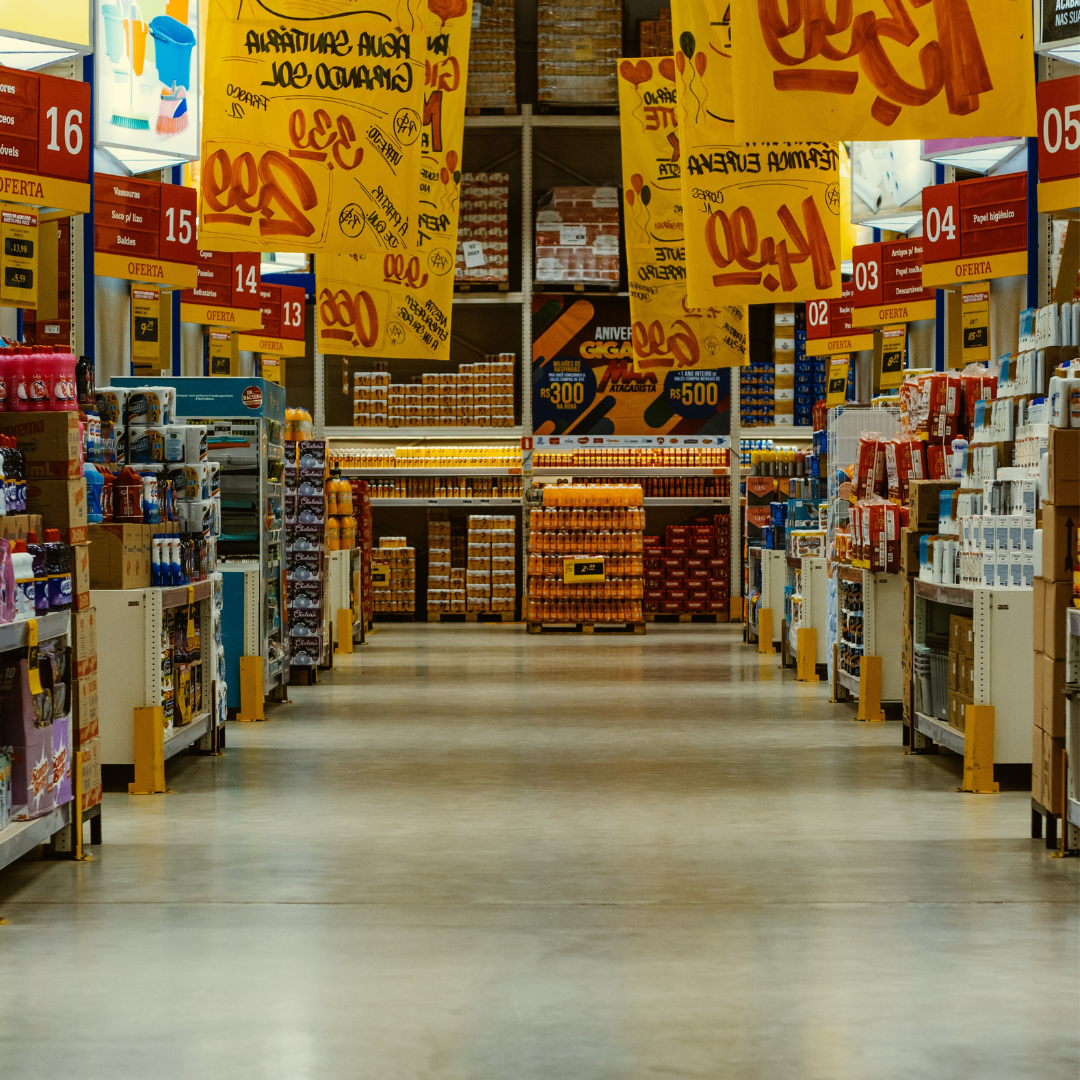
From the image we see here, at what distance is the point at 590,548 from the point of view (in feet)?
58.7

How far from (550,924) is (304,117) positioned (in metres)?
6.15

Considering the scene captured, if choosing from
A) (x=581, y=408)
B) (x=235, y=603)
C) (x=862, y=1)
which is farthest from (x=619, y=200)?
(x=862, y=1)

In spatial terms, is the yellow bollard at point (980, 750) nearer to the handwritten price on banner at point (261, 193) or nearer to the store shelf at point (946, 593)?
the store shelf at point (946, 593)

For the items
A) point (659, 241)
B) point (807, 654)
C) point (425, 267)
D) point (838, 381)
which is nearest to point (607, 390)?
point (838, 381)

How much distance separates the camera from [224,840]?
19.7ft

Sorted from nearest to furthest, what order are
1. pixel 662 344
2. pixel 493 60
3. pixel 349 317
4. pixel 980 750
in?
Answer: 1. pixel 980 750
2. pixel 349 317
3. pixel 662 344
4. pixel 493 60

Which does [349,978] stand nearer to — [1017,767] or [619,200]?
[1017,767]

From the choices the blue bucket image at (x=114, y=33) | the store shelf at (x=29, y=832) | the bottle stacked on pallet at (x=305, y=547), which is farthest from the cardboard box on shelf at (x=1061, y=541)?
the blue bucket image at (x=114, y=33)

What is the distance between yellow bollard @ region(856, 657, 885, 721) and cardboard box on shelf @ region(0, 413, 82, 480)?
543 cm

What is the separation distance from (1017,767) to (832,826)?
177 centimetres

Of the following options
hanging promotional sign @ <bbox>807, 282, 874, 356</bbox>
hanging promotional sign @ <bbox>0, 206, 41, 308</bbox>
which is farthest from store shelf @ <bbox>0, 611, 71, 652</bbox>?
hanging promotional sign @ <bbox>807, 282, 874, 356</bbox>

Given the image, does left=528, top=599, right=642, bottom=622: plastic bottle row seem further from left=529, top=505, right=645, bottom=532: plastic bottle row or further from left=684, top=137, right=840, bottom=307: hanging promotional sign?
left=684, top=137, right=840, bottom=307: hanging promotional sign

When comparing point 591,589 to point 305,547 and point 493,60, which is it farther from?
point 493,60

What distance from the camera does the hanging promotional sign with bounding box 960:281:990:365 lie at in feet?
34.0
